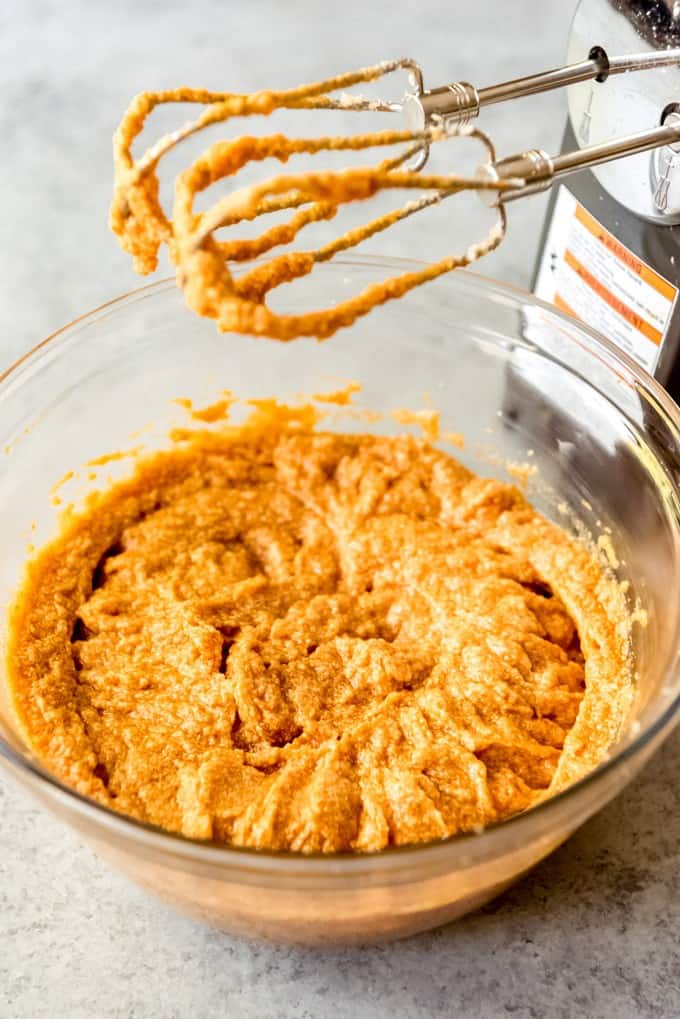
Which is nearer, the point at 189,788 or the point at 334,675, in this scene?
the point at 189,788

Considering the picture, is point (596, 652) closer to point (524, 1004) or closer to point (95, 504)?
point (524, 1004)

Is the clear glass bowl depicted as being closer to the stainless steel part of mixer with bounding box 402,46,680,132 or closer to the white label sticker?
the white label sticker

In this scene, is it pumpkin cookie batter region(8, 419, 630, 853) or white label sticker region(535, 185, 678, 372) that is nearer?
pumpkin cookie batter region(8, 419, 630, 853)

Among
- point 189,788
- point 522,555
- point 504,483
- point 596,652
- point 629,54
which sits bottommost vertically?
point 189,788

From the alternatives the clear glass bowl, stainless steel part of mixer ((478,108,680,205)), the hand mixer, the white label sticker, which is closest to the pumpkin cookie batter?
the clear glass bowl

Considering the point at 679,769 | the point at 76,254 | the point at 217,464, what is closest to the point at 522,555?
the point at 679,769

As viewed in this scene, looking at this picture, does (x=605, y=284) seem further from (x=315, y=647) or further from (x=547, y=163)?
(x=315, y=647)

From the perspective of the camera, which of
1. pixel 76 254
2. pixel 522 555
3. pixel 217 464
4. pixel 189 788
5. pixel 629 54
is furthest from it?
pixel 76 254
